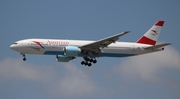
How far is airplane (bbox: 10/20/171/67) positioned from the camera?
67625 mm

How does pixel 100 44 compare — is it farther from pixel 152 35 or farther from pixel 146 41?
pixel 152 35

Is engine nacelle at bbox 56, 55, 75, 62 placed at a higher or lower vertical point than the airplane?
lower

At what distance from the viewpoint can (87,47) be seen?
69.4 m

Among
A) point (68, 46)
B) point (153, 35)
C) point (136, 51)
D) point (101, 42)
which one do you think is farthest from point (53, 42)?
point (153, 35)

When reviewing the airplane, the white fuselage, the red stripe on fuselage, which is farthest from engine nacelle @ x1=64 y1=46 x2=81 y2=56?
the red stripe on fuselage

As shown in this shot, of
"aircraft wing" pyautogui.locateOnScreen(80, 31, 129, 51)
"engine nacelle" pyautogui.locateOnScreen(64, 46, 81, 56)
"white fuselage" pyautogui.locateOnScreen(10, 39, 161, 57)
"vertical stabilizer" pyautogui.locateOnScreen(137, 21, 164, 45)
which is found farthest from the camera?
"vertical stabilizer" pyautogui.locateOnScreen(137, 21, 164, 45)

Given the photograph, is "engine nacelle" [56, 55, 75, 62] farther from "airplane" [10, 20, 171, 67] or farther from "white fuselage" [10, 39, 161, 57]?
"white fuselage" [10, 39, 161, 57]

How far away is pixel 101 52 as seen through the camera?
7094 cm

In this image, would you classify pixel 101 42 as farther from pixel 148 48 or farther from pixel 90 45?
pixel 148 48

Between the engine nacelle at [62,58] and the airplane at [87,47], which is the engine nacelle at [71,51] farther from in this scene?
the engine nacelle at [62,58]

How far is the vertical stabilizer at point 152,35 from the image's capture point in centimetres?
7606

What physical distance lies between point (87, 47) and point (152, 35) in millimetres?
13588

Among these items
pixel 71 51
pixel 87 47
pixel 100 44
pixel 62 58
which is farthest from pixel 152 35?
pixel 71 51

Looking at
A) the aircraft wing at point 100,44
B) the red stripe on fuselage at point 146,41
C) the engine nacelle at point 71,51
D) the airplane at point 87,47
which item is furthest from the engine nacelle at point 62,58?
the red stripe on fuselage at point 146,41
